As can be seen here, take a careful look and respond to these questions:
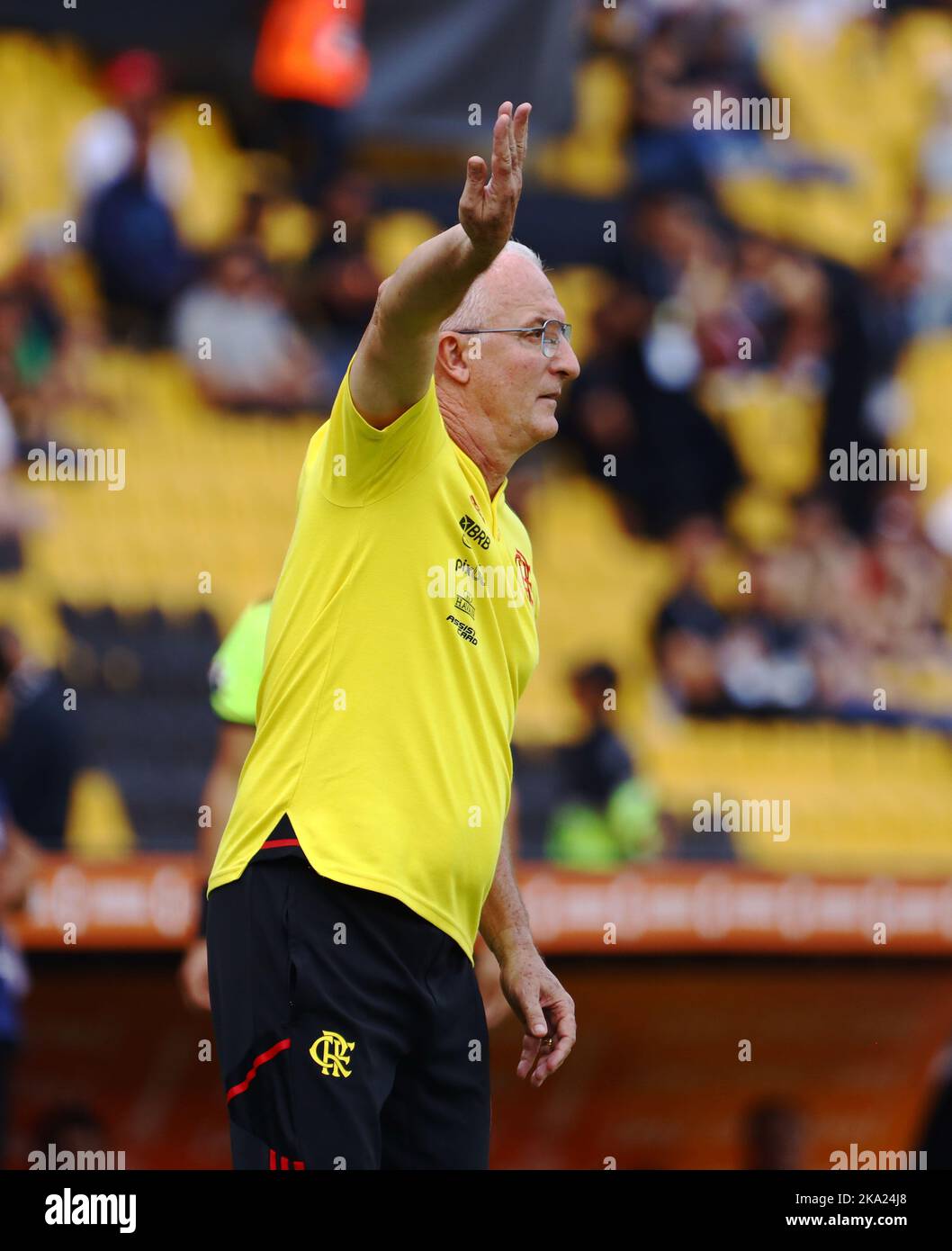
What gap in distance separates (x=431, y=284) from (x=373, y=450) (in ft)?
1.15

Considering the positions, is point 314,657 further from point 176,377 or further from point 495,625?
point 176,377

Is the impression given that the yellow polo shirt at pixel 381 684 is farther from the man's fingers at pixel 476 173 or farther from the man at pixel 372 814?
the man's fingers at pixel 476 173

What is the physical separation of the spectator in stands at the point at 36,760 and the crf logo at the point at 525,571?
3.64 m

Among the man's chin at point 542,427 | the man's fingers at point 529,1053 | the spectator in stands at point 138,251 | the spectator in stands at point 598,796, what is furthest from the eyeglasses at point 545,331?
the spectator in stands at point 138,251

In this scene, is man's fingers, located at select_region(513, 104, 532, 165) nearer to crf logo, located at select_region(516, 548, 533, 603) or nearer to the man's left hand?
crf logo, located at select_region(516, 548, 533, 603)

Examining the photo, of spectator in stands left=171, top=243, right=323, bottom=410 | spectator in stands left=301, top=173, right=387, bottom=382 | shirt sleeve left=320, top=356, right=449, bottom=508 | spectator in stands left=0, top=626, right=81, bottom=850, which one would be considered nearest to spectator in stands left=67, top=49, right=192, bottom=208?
spectator in stands left=171, top=243, right=323, bottom=410

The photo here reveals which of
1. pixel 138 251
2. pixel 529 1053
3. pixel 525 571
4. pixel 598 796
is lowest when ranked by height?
pixel 529 1053

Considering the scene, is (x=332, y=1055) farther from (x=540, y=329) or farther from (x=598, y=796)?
(x=598, y=796)

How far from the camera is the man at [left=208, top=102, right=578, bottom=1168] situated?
3.34 meters

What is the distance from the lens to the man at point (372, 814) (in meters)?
3.34

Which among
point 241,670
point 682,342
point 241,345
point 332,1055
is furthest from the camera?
point 682,342

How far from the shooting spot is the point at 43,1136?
745 centimetres

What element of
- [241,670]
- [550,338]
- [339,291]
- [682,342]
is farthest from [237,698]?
[682,342]

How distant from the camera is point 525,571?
12.8 feet
